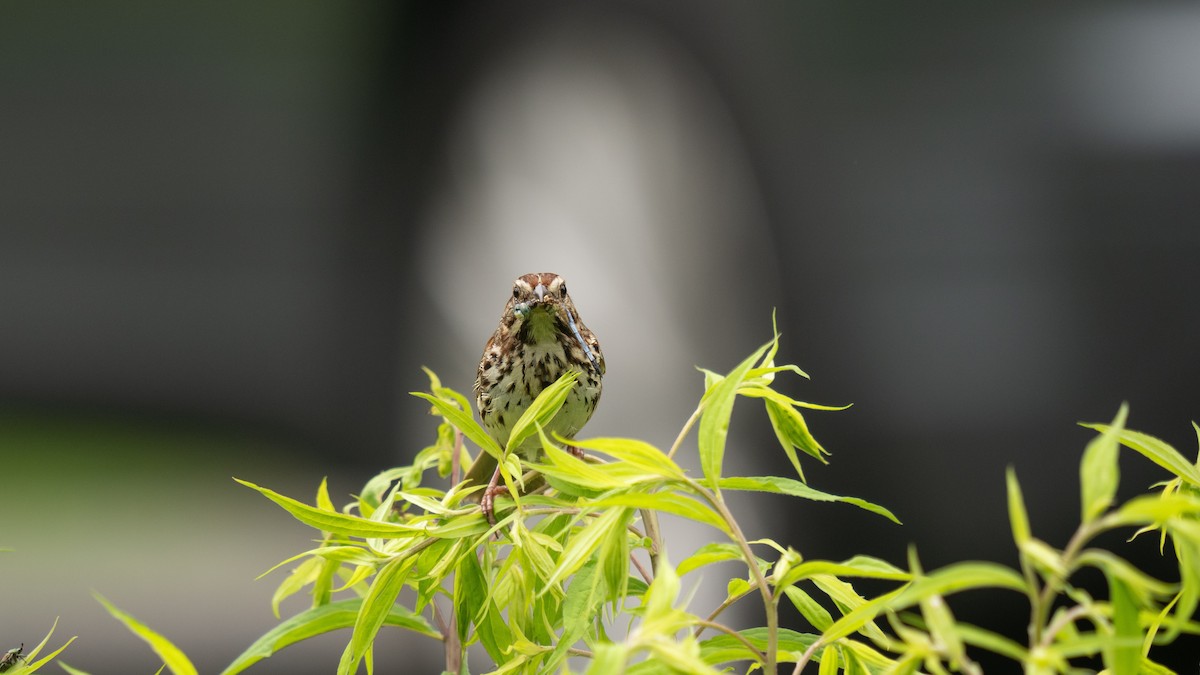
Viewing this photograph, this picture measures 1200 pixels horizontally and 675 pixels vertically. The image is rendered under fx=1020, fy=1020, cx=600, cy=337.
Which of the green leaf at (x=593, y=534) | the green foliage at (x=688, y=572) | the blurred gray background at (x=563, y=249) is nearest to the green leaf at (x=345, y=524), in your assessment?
the green foliage at (x=688, y=572)

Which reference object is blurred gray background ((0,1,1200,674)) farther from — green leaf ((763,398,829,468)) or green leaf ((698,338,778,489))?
green leaf ((698,338,778,489))

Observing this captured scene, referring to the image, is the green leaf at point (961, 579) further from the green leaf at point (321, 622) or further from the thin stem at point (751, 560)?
the green leaf at point (321, 622)

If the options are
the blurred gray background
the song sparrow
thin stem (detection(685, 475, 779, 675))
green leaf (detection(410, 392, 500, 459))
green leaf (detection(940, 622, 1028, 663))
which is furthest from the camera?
the blurred gray background

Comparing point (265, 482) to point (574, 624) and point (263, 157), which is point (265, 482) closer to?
point (263, 157)

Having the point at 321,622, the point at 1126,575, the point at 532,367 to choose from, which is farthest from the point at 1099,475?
the point at 532,367

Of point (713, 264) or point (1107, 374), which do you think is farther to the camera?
point (713, 264)

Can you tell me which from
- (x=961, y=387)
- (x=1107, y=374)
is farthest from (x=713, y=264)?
(x=1107, y=374)

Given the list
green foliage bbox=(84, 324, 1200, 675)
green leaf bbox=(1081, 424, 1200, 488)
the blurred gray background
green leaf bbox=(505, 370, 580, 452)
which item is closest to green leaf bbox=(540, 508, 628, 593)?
green foliage bbox=(84, 324, 1200, 675)

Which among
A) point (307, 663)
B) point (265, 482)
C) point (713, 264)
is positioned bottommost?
point (307, 663)
